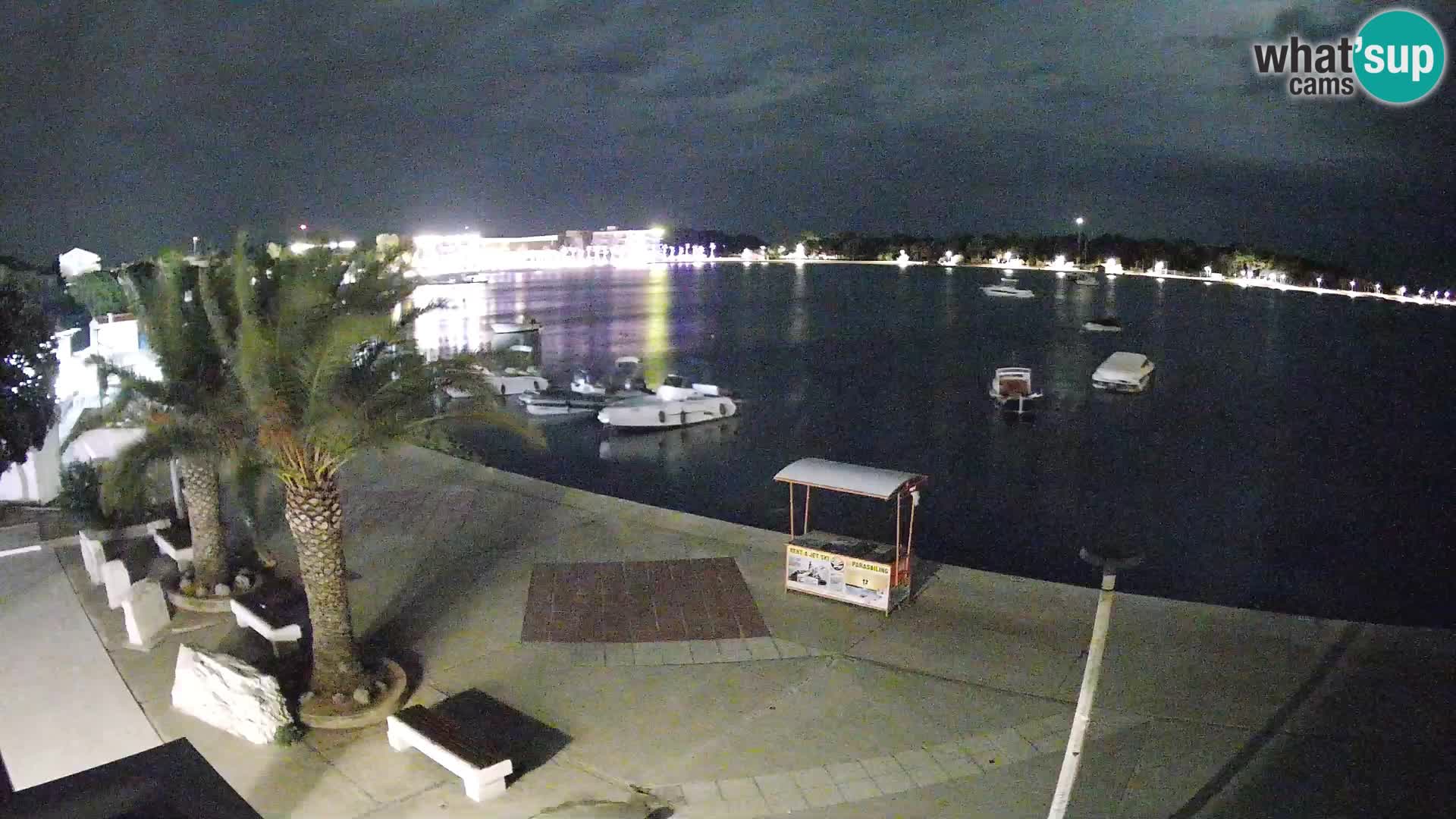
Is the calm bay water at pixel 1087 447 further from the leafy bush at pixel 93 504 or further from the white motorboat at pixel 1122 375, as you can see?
the leafy bush at pixel 93 504

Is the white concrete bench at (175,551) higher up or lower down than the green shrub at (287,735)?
higher up

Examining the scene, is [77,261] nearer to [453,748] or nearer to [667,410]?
[667,410]

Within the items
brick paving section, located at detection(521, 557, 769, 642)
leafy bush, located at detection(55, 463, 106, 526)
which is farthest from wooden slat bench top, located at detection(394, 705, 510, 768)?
leafy bush, located at detection(55, 463, 106, 526)

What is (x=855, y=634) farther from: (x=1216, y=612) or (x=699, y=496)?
(x=699, y=496)

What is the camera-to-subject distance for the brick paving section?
9.87m

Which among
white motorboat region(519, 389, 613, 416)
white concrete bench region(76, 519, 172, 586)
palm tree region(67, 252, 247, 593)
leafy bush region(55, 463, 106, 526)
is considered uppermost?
palm tree region(67, 252, 247, 593)

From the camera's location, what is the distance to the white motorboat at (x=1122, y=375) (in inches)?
1778

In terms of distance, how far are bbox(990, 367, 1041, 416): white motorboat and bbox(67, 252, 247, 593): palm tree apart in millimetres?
33358

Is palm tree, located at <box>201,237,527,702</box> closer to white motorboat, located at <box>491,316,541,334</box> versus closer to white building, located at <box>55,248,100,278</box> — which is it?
white building, located at <box>55,248,100,278</box>

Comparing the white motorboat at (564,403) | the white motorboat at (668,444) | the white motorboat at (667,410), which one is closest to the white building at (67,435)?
the white motorboat at (668,444)

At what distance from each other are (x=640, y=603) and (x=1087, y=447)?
25.9 m

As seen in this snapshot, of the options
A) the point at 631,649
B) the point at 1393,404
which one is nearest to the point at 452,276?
the point at 1393,404

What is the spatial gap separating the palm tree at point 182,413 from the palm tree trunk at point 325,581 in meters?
1.17

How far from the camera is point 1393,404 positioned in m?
46.2
